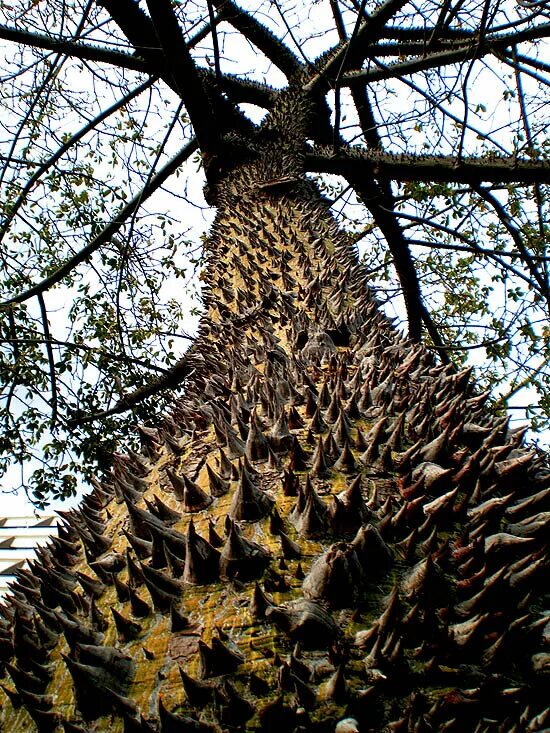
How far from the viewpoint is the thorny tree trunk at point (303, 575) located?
100 cm

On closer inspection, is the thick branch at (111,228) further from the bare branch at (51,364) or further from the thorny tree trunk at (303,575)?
the thorny tree trunk at (303,575)

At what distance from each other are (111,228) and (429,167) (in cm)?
291

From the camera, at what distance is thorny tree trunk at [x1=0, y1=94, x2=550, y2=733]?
997 mm

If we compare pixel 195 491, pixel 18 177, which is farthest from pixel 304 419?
pixel 18 177

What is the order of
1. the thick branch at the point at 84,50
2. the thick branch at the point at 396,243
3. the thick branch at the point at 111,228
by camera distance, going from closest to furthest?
the thick branch at the point at 84,50
the thick branch at the point at 111,228
the thick branch at the point at 396,243

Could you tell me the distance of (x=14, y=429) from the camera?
17.0 feet

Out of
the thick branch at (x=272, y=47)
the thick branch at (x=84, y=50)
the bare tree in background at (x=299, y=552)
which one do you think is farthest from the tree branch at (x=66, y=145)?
the thick branch at (x=272, y=47)

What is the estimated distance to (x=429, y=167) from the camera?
15.6ft

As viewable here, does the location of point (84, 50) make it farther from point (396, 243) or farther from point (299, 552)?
point (299, 552)

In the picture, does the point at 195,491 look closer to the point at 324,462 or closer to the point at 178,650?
the point at 324,462

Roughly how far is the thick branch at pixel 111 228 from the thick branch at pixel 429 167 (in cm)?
131

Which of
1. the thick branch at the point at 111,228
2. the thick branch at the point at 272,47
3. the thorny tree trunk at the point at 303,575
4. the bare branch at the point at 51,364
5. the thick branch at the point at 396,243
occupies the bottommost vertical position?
the thorny tree trunk at the point at 303,575

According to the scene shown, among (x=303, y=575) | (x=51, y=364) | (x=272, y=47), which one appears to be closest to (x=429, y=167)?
(x=272, y=47)

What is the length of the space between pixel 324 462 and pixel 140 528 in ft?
1.71
